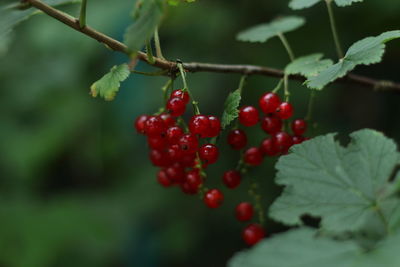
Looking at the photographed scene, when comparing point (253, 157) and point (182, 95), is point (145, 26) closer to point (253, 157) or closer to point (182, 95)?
point (182, 95)

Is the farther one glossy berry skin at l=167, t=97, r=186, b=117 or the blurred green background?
the blurred green background

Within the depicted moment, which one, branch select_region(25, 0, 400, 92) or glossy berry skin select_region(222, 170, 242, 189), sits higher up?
branch select_region(25, 0, 400, 92)

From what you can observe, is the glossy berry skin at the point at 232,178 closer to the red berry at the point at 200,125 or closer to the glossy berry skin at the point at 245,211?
the glossy berry skin at the point at 245,211

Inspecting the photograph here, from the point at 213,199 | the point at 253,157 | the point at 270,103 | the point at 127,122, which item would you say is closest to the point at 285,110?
the point at 270,103

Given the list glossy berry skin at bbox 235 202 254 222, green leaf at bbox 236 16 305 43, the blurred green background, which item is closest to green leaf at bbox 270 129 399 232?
glossy berry skin at bbox 235 202 254 222

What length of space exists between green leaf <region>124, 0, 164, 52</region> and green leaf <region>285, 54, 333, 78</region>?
0.38m

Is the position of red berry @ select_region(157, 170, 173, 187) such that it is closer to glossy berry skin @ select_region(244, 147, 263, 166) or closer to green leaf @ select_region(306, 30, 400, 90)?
glossy berry skin @ select_region(244, 147, 263, 166)

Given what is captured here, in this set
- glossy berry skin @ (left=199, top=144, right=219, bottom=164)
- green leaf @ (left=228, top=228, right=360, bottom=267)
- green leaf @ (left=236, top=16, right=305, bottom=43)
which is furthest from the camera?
green leaf @ (left=236, top=16, right=305, bottom=43)

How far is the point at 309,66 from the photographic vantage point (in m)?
1.09

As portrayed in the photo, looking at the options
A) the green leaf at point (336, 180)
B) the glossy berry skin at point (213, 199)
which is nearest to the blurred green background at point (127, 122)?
the glossy berry skin at point (213, 199)

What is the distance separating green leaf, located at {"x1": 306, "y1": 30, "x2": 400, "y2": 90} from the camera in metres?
0.92

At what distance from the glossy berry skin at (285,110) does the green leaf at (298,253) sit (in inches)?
16.6

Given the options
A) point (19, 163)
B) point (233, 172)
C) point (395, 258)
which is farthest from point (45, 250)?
point (395, 258)

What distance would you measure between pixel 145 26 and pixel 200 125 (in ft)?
0.85
